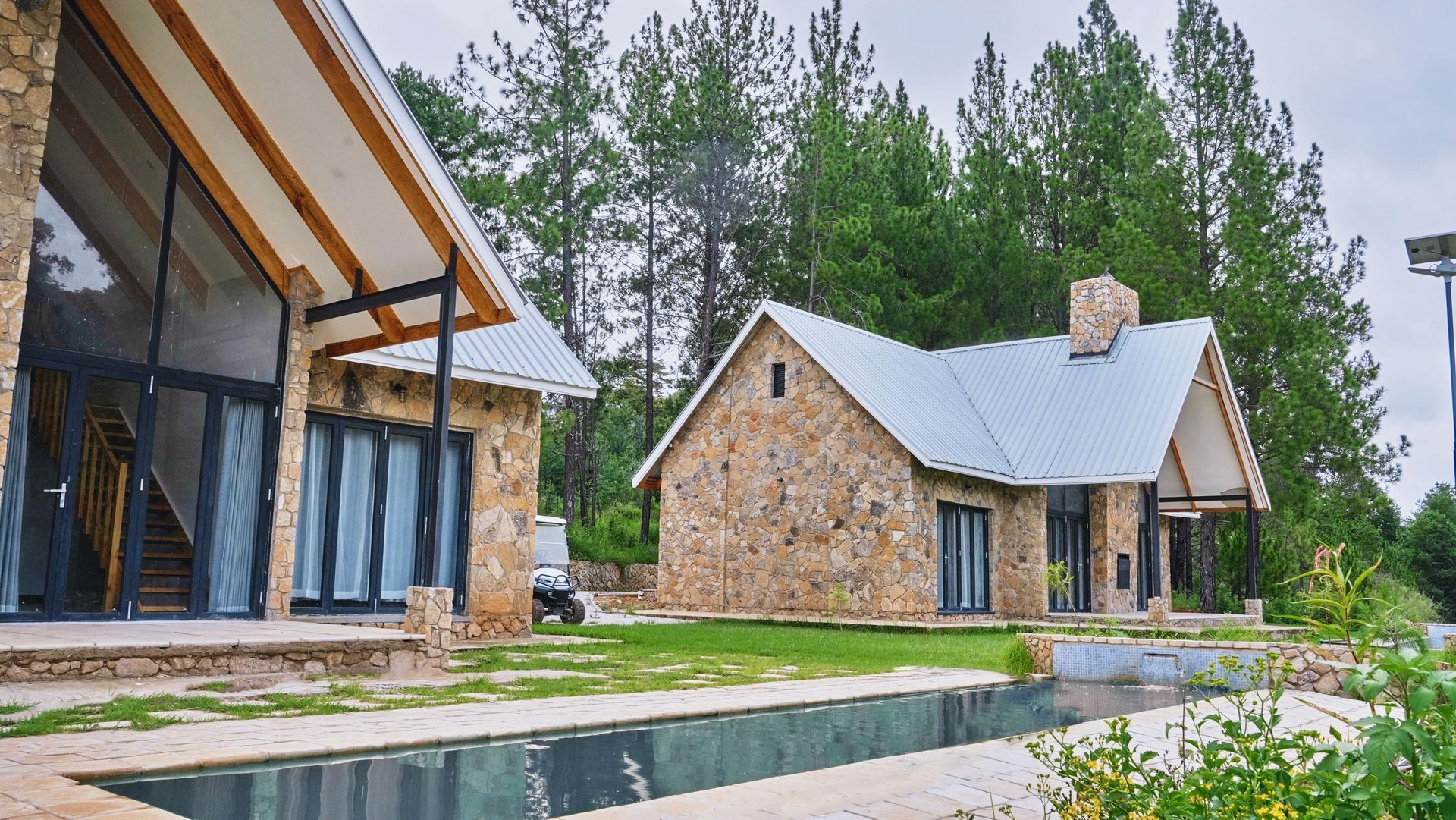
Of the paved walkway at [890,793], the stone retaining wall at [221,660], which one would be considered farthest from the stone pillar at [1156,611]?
the paved walkway at [890,793]

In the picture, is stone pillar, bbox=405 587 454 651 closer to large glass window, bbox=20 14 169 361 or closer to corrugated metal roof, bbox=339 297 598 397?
corrugated metal roof, bbox=339 297 598 397

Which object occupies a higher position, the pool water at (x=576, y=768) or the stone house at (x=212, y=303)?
the stone house at (x=212, y=303)

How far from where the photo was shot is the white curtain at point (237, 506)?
31.7 ft

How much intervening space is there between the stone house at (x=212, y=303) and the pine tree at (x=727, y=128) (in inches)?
709

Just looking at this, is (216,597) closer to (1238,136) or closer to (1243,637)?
(1243,637)

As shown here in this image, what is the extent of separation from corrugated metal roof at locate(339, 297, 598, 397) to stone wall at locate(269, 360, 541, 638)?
14.4 inches

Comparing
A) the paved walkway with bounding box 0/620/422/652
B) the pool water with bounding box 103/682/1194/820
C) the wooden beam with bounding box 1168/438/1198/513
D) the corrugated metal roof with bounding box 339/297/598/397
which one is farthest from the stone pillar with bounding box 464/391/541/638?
the wooden beam with bounding box 1168/438/1198/513

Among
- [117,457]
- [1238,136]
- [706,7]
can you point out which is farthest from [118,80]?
[1238,136]

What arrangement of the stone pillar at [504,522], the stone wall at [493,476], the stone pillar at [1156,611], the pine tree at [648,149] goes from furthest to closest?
1. the pine tree at [648,149]
2. the stone pillar at [1156,611]
3. the stone pillar at [504,522]
4. the stone wall at [493,476]

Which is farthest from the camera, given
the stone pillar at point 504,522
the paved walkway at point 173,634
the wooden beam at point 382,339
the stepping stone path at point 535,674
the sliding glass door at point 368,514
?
the stone pillar at point 504,522

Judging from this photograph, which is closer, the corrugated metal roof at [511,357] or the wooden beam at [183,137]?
the wooden beam at [183,137]

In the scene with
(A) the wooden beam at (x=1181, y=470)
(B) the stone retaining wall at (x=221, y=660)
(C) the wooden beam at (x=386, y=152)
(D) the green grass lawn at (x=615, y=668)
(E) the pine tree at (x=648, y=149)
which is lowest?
(D) the green grass lawn at (x=615, y=668)

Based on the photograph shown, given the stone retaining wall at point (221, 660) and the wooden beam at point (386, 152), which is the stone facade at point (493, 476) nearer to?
the wooden beam at point (386, 152)

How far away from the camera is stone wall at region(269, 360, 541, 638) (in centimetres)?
1141
